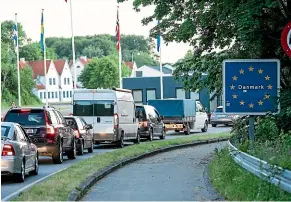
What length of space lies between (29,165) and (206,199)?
6534 millimetres

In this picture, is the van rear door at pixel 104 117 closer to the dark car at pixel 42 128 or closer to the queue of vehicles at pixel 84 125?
the queue of vehicles at pixel 84 125

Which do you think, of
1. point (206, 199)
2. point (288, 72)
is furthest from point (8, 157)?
point (288, 72)

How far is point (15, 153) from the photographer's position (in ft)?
57.5

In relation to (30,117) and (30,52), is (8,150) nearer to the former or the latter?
(30,117)

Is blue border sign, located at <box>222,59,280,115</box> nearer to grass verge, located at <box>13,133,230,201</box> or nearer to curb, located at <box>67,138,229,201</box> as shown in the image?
curb, located at <box>67,138,229,201</box>

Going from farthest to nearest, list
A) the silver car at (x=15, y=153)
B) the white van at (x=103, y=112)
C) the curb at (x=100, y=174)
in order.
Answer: the white van at (x=103, y=112) < the silver car at (x=15, y=153) < the curb at (x=100, y=174)

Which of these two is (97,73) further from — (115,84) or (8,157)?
(8,157)

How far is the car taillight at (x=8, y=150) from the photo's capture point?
1735 centimetres

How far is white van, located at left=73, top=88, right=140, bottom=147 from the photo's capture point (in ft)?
109

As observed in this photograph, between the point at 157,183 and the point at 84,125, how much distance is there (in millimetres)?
13423

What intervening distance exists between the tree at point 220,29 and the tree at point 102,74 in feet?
355

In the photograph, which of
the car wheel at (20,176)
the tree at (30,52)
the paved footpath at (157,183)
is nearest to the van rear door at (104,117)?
the paved footpath at (157,183)

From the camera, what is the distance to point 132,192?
15.5m

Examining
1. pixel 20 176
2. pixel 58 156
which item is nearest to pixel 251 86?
pixel 20 176
